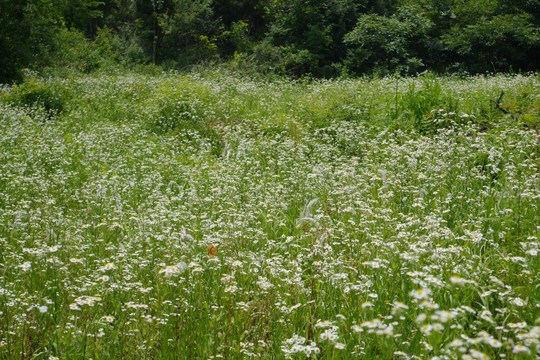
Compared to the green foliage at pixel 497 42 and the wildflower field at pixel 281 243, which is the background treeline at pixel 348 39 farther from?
the wildflower field at pixel 281 243

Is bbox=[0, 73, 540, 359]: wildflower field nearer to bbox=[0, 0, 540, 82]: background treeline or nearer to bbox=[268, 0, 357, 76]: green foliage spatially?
bbox=[0, 0, 540, 82]: background treeline

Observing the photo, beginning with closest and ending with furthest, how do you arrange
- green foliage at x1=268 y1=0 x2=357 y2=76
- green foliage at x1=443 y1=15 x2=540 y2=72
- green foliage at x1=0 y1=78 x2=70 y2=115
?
green foliage at x1=0 y1=78 x2=70 y2=115 < green foliage at x1=443 y1=15 x2=540 y2=72 < green foliage at x1=268 y1=0 x2=357 y2=76

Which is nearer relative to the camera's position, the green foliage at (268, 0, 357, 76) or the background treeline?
the background treeline

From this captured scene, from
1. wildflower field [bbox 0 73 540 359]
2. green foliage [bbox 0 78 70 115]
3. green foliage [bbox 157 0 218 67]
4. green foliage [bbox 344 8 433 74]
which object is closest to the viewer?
wildflower field [bbox 0 73 540 359]

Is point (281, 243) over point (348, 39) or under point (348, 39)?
under

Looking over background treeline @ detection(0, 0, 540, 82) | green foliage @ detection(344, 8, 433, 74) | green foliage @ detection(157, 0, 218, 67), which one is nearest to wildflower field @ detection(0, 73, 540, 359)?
green foliage @ detection(344, 8, 433, 74)

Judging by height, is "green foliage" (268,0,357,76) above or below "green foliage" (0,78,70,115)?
above

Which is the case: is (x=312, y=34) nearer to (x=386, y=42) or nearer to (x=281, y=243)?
(x=386, y=42)

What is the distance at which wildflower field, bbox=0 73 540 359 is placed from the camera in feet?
7.62

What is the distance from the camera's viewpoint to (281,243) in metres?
3.53

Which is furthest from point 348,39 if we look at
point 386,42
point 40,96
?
point 40,96

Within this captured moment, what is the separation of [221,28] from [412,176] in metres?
26.4

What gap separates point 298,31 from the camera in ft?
83.0

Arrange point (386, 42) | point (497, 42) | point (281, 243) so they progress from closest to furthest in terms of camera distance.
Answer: point (281, 243), point (386, 42), point (497, 42)
